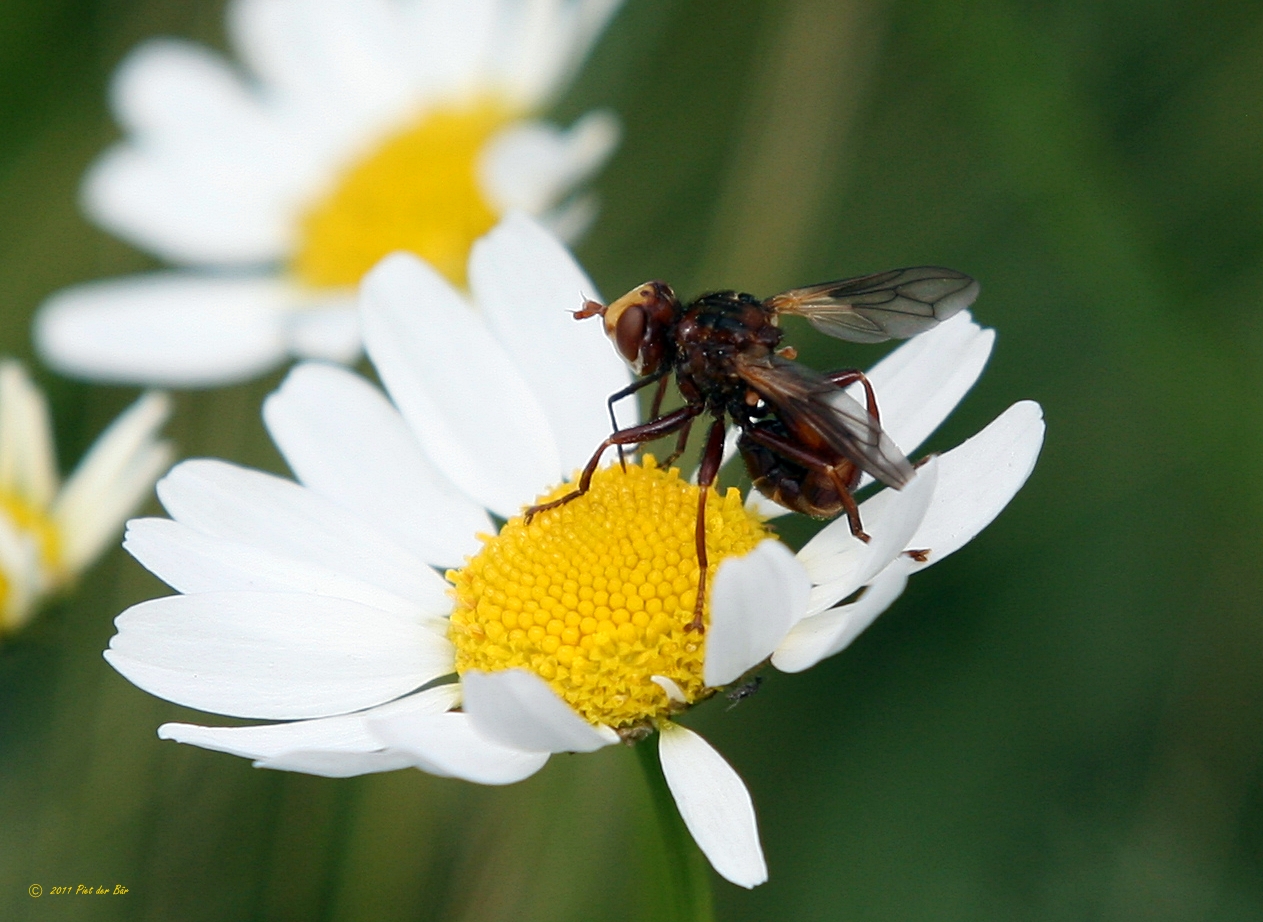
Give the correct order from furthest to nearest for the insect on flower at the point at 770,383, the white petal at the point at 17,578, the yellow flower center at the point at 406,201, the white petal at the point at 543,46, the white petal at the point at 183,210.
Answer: the white petal at the point at 183,210
the yellow flower center at the point at 406,201
the white petal at the point at 543,46
the white petal at the point at 17,578
the insect on flower at the point at 770,383

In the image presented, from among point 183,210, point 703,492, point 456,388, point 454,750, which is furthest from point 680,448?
point 183,210

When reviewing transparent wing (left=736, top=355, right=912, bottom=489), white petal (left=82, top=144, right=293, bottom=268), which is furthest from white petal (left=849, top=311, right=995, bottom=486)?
white petal (left=82, top=144, right=293, bottom=268)

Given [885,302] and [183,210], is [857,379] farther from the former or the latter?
[183,210]

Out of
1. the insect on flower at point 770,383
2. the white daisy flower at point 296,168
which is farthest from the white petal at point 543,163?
the insect on flower at point 770,383


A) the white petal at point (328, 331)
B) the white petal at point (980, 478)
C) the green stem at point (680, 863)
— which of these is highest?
the white petal at point (328, 331)

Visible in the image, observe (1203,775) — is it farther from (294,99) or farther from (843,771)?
(294,99)

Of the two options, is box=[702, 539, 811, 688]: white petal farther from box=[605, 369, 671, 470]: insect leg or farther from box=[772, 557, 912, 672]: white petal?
box=[605, 369, 671, 470]: insect leg

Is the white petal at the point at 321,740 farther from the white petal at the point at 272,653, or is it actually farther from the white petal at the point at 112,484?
the white petal at the point at 112,484
